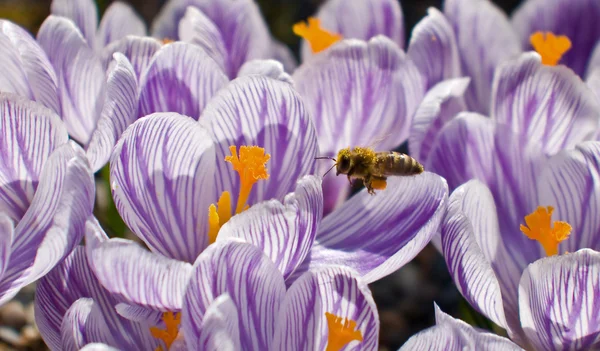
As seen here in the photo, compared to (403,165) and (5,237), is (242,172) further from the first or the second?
(5,237)

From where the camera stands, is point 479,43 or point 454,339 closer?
point 454,339

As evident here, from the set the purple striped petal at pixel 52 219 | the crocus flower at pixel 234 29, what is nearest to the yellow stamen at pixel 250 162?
the purple striped petal at pixel 52 219

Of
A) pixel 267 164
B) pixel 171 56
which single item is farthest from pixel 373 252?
pixel 171 56

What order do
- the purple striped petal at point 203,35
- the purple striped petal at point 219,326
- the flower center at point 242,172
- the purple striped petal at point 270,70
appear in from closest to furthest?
the purple striped petal at point 219,326, the flower center at point 242,172, the purple striped petal at point 270,70, the purple striped petal at point 203,35

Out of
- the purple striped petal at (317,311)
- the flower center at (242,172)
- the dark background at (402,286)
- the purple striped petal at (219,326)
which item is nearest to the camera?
the purple striped petal at (219,326)

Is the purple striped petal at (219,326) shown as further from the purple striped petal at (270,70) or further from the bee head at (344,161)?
the purple striped petal at (270,70)

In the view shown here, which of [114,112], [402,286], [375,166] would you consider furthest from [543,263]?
[402,286]

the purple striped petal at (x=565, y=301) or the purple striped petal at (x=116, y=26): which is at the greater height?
the purple striped petal at (x=116, y=26)
